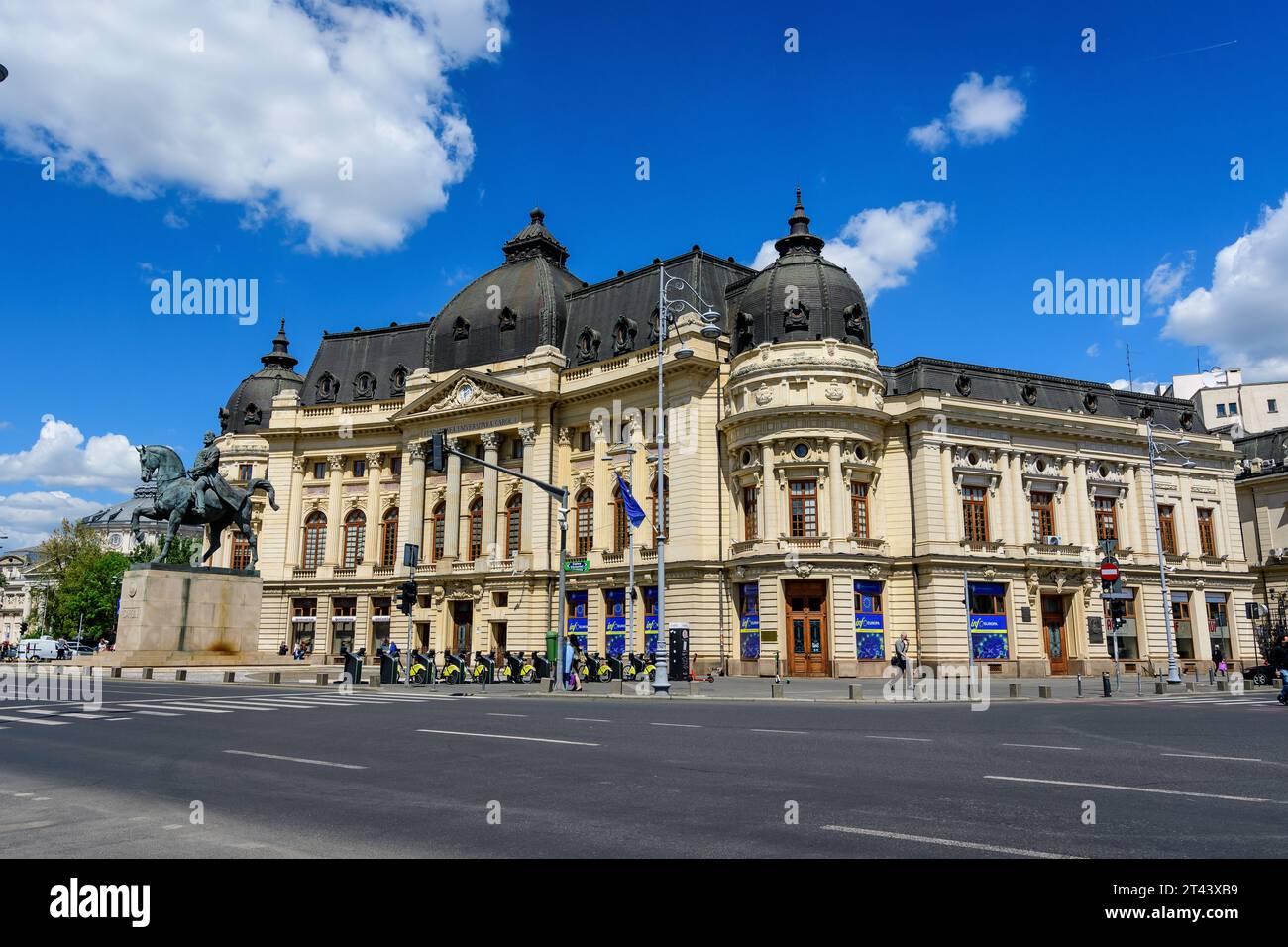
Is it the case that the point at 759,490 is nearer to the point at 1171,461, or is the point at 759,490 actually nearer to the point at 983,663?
the point at 983,663

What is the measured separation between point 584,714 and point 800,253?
116 feet

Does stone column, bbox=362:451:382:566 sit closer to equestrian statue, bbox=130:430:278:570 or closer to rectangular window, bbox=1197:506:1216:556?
equestrian statue, bbox=130:430:278:570

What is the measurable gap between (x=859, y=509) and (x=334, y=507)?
36.6 meters

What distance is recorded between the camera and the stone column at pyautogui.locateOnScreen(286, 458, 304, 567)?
63094 mm

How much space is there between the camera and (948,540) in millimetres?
45469

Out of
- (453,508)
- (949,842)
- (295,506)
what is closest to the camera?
(949,842)

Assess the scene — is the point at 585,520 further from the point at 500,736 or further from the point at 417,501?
the point at 500,736

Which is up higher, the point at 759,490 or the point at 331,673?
the point at 759,490

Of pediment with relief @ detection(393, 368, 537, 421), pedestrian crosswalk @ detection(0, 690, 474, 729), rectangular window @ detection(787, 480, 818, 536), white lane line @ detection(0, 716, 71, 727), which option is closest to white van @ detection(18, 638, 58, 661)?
pediment with relief @ detection(393, 368, 537, 421)

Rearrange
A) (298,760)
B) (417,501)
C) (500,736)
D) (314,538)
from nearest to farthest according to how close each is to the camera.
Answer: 1. (298,760)
2. (500,736)
3. (417,501)
4. (314,538)

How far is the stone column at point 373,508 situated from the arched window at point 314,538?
3.67 m

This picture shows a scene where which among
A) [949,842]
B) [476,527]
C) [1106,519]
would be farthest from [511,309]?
[949,842]

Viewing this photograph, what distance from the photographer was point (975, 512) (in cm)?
4762
